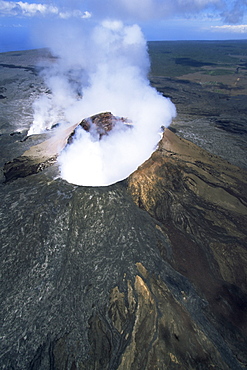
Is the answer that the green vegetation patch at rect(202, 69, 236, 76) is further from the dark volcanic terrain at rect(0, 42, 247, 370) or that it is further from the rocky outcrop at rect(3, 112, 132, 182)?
the dark volcanic terrain at rect(0, 42, 247, 370)

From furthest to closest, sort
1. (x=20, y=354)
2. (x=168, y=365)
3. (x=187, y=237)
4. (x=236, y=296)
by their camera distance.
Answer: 1. (x=187, y=237)
2. (x=236, y=296)
3. (x=20, y=354)
4. (x=168, y=365)

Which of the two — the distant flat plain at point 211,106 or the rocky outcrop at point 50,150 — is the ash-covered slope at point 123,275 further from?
the distant flat plain at point 211,106

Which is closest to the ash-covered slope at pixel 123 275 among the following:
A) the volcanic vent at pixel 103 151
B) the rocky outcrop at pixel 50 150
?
the rocky outcrop at pixel 50 150

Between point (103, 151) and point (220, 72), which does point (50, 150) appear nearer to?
point (103, 151)

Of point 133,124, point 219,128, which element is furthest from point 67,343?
point 219,128

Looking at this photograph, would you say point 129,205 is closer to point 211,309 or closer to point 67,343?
point 211,309
